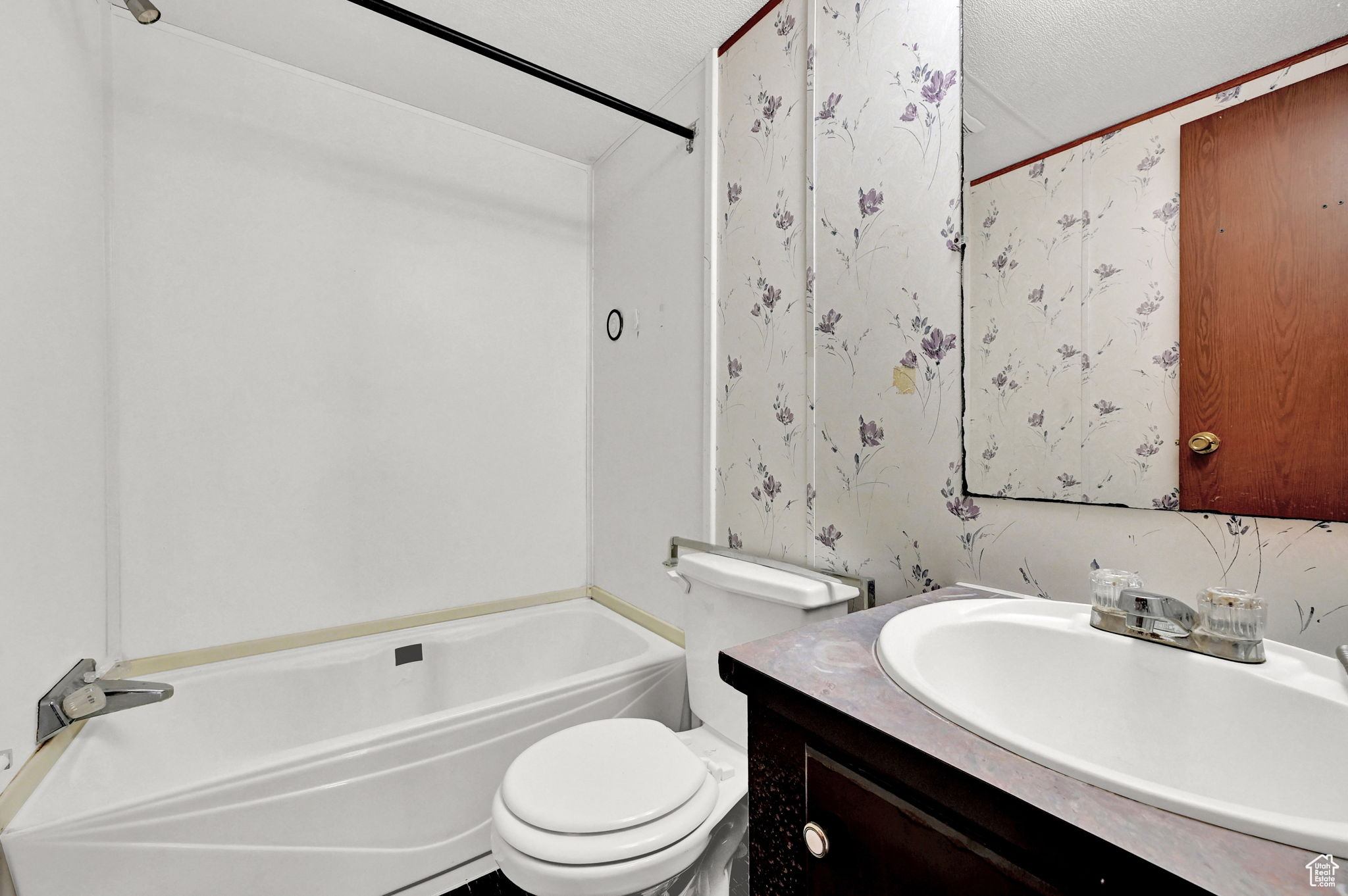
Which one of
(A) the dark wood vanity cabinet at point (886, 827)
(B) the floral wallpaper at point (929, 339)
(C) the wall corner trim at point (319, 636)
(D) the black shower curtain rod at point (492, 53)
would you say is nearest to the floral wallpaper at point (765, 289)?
(B) the floral wallpaper at point (929, 339)

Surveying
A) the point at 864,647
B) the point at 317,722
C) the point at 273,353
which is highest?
the point at 273,353

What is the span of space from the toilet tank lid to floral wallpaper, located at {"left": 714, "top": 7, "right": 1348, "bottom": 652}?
0.11 metres

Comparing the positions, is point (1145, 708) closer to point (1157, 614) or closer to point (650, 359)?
point (1157, 614)

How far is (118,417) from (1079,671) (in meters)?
2.25

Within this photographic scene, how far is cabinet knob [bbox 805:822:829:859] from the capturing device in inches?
23.5

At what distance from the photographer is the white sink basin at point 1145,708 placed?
476mm

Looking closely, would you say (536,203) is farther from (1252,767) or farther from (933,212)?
(1252,767)

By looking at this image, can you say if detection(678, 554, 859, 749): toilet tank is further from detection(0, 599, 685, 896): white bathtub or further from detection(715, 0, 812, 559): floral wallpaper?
detection(0, 599, 685, 896): white bathtub

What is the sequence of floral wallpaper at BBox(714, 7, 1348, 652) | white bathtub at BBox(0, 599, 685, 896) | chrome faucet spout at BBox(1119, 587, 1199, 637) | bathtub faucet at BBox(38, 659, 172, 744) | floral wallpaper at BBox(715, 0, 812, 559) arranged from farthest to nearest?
floral wallpaper at BBox(715, 0, 812, 559) < bathtub faucet at BBox(38, 659, 172, 744) < white bathtub at BBox(0, 599, 685, 896) < floral wallpaper at BBox(714, 7, 1348, 652) < chrome faucet spout at BBox(1119, 587, 1199, 637)

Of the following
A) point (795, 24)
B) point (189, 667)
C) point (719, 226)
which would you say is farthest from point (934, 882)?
point (189, 667)

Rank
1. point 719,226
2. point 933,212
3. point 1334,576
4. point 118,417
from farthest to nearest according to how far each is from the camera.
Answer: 1. point 719,226
2. point 118,417
3. point 933,212
4. point 1334,576

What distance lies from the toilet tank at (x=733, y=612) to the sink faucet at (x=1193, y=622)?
541 mm

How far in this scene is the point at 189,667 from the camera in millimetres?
1681

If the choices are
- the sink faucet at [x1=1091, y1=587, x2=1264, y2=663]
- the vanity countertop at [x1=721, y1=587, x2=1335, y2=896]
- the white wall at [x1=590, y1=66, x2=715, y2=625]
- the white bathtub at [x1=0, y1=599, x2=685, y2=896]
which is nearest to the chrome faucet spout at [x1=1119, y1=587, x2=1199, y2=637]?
the sink faucet at [x1=1091, y1=587, x2=1264, y2=663]
